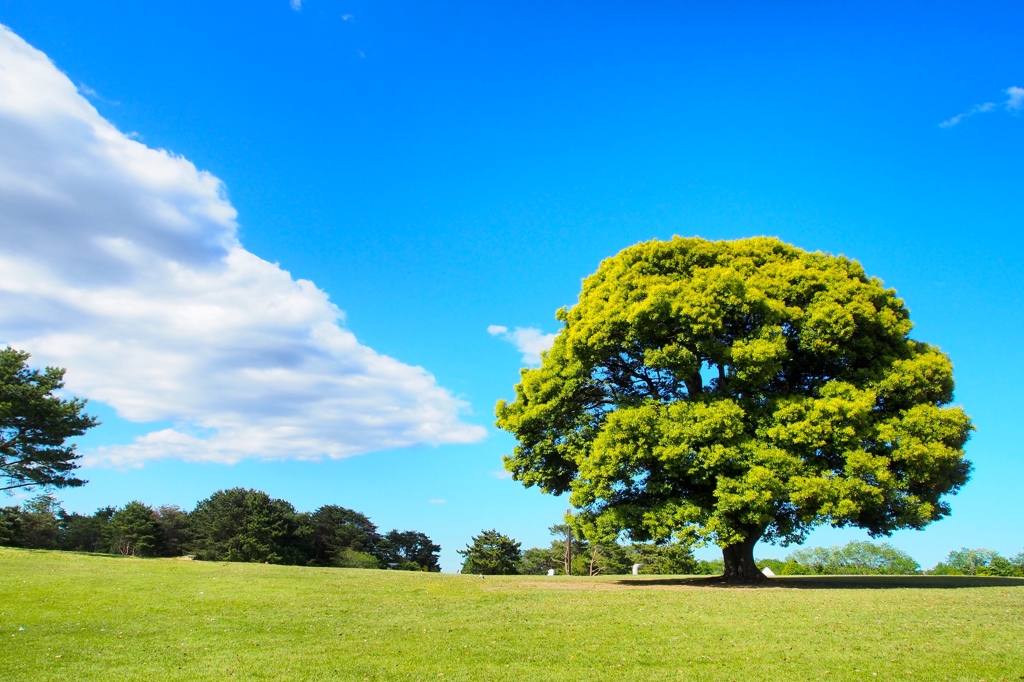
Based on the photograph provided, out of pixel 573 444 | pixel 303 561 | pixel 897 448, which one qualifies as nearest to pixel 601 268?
pixel 573 444

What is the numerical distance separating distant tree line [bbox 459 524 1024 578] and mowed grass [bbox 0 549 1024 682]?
23355mm

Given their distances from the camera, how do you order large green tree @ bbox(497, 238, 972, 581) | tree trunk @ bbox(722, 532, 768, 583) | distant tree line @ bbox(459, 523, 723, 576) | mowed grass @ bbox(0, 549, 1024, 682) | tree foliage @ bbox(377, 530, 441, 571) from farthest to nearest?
1. tree foliage @ bbox(377, 530, 441, 571)
2. distant tree line @ bbox(459, 523, 723, 576)
3. tree trunk @ bbox(722, 532, 768, 583)
4. large green tree @ bbox(497, 238, 972, 581)
5. mowed grass @ bbox(0, 549, 1024, 682)

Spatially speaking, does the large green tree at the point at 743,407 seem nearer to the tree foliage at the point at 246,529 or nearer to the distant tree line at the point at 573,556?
the distant tree line at the point at 573,556

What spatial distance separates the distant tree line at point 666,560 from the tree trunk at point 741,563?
14.7 m

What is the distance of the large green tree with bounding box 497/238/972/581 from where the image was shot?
20828 millimetres

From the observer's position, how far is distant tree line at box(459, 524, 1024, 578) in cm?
3969

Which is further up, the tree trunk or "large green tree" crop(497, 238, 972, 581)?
"large green tree" crop(497, 238, 972, 581)

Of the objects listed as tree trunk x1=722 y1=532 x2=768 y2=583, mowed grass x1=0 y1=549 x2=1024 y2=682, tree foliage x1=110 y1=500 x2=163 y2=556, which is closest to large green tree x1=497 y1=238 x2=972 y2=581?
tree trunk x1=722 y1=532 x2=768 y2=583

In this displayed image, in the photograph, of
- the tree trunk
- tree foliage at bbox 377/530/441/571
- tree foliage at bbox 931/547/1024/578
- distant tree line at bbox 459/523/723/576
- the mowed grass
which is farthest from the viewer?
tree foliage at bbox 377/530/441/571

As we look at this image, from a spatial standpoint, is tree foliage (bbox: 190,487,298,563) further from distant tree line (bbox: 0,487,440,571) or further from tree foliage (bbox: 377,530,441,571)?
tree foliage (bbox: 377,530,441,571)

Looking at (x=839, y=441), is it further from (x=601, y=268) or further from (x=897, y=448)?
(x=601, y=268)

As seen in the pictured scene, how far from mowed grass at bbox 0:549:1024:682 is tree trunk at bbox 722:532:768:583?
16.5ft

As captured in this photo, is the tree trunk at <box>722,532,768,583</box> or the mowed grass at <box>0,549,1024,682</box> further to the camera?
the tree trunk at <box>722,532,768,583</box>

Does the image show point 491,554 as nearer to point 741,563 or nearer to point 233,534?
point 233,534
